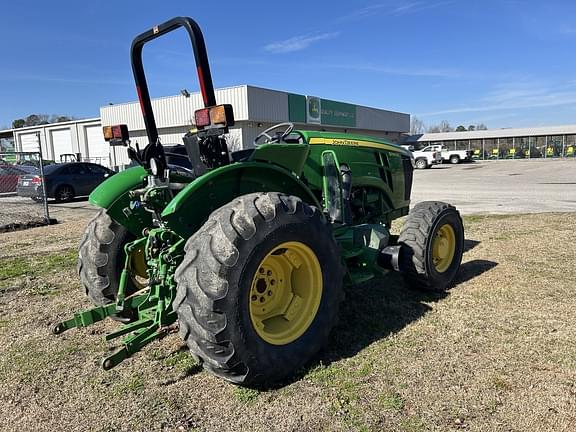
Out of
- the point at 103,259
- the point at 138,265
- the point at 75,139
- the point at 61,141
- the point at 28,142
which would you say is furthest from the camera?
the point at 28,142

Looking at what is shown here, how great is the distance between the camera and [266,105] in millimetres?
30859

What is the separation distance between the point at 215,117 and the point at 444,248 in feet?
11.1

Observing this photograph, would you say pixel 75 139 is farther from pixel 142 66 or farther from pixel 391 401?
pixel 391 401

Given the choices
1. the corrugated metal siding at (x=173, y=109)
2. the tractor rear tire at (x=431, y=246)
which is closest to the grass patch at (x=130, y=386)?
the tractor rear tire at (x=431, y=246)

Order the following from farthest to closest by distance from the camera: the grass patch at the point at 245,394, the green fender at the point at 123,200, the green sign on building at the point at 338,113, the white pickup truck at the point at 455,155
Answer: the white pickup truck at the point at 455,155
the green sign on building at the point at 338,113
the green fender at the point at 123,200
the grass patch at the point at 245,394

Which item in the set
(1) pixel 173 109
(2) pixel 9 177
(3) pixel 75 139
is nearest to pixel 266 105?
(1) pixel 173 109

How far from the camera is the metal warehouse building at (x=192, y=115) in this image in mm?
29766

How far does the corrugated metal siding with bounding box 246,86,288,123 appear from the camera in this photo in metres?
29.5

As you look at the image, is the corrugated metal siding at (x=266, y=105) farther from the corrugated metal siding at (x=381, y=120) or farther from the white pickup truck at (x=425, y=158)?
the corrugated metal siding at (x=381, y=120)

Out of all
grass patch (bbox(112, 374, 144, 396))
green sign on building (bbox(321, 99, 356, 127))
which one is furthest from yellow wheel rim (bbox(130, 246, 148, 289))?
green sign on building (bbox(321, 99, 356, 127))

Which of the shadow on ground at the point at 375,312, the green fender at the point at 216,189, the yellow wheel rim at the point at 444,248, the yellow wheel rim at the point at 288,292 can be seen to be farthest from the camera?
the yellow wheel rim at the point at 444,248

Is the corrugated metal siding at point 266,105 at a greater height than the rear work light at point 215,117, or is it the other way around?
the corrugated metal siding at point 266,105

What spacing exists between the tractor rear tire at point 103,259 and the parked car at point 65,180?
1351 cm

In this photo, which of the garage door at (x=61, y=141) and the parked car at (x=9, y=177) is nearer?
the parked car at (x=9, y=177)
